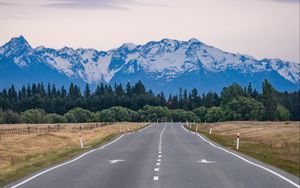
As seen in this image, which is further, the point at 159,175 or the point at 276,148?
the point at 276,148

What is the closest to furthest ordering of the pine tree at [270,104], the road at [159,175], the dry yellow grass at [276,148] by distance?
the road at [159,175], the dry yellow grass at [276,148], the pine tree at [270,104]

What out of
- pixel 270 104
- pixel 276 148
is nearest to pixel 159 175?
pixel 276 148

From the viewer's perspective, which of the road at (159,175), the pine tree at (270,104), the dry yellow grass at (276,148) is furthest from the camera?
the pine tree at (270,104)

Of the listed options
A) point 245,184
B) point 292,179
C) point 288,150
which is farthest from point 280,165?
point 288,150

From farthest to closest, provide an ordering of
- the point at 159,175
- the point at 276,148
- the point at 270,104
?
the point at 270,104, the point at 276,148, the point at 159,175

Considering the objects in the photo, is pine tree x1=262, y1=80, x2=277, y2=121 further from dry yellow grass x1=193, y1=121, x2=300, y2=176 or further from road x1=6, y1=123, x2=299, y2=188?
road x1=6, y1=123, x2=299, y2=188

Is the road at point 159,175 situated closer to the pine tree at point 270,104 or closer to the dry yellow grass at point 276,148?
the dry yellow grass at point 276,148

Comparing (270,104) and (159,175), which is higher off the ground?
(270,104)

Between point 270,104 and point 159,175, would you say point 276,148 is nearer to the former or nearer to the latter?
point 159,175

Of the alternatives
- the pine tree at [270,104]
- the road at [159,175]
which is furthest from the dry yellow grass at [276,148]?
the pine tree at [270,104]

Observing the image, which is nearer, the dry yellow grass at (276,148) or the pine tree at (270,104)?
the dry yellow grass at (276,148)


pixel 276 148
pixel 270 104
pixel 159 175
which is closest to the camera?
pixel 159 175

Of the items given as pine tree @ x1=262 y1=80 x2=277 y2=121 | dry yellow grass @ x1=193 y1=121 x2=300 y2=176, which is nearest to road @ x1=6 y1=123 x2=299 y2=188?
dry yellow grass @ x1=193 y1=121 x2=300 y2=176

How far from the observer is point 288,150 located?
158ft
